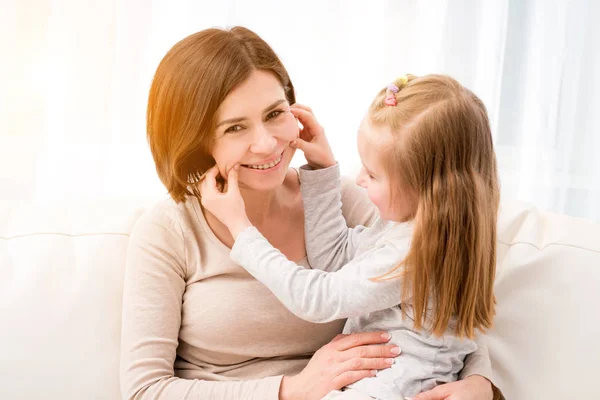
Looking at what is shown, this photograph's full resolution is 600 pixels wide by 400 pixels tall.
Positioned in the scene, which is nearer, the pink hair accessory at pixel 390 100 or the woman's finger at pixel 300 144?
the pink hair accessory at pixel 390 100

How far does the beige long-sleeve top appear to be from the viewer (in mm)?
1454

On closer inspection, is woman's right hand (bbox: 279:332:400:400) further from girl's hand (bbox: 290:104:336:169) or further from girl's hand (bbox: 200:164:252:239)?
girl's hand (bbox: 290:104:336:169)

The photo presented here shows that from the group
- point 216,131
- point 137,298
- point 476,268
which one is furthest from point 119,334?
point 476,268

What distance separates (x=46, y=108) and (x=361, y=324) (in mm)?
1181

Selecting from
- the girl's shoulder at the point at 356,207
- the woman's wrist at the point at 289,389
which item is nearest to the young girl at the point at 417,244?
the woman's wrist at the point at 289,389

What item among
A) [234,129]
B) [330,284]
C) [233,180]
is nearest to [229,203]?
[233,180]

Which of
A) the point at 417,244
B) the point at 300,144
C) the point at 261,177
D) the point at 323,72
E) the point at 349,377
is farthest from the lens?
the point at 323,72

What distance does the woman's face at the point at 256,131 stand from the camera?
1.44 m

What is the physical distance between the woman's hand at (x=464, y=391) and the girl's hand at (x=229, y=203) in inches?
19.5

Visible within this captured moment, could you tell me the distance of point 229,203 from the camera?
56.8 inches

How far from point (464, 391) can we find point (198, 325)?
0.58m

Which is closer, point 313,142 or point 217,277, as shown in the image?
point 217,277

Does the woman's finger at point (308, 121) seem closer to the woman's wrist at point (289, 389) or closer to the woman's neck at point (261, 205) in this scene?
the woman's neck at point (261, 205)

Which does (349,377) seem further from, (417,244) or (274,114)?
(274,114)
